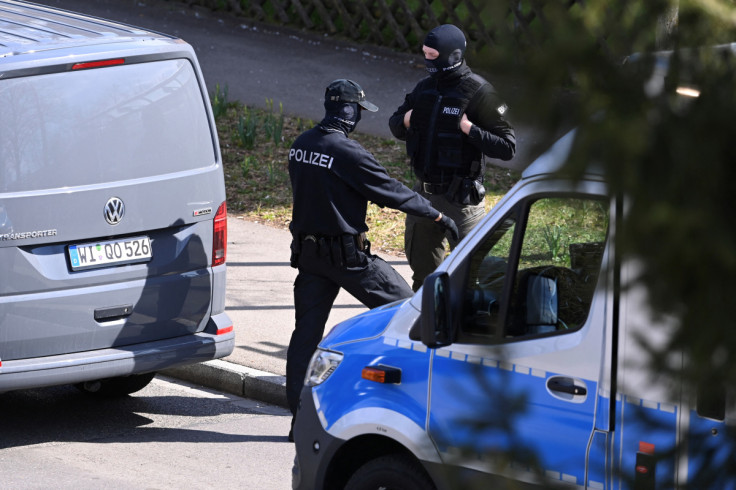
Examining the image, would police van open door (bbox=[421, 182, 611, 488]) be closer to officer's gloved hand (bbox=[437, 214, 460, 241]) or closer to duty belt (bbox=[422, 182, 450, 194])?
officer's gloved hand (bbox=[437, 214, 460, 241])

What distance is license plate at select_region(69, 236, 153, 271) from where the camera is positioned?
19.4ft

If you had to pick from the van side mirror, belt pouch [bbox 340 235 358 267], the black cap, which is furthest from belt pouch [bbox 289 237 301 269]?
the van side mirror

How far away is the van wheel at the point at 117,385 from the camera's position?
273 inches

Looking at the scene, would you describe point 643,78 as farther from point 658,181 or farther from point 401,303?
point 401,303

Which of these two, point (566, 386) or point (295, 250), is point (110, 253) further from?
point (566, 386)

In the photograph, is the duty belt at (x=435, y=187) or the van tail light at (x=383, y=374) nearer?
the van tail light at (x=383, y=374)

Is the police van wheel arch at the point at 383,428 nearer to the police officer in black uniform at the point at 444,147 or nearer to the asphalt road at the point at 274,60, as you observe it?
the police officer in black uniform at the point at 444,147

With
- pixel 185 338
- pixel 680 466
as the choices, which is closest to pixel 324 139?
pixel 185 338

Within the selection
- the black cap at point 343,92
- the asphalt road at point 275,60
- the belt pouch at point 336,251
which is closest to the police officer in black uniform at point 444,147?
the black cap at point 343,92

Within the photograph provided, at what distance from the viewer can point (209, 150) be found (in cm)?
648

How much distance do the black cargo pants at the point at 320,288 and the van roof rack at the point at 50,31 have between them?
5.08 feet

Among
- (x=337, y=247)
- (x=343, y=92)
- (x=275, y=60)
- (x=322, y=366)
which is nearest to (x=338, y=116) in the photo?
(x=343, y=92)

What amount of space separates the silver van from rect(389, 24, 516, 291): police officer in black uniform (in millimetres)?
1301

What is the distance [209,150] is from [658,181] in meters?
5.26
